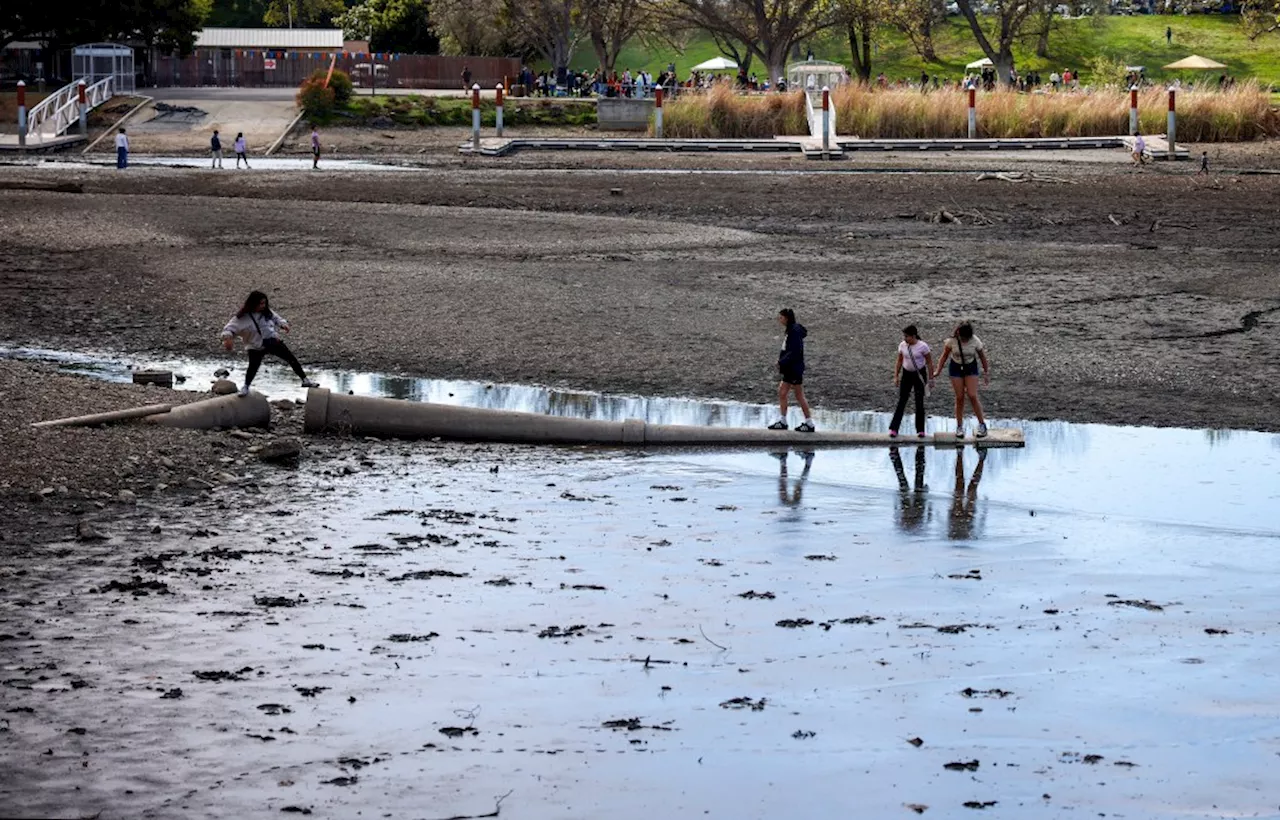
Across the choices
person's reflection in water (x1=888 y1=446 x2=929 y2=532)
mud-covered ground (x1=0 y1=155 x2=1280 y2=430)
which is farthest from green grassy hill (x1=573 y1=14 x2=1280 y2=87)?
person's reflection in water (x1=888 y1=446 x2=929 y2=532)

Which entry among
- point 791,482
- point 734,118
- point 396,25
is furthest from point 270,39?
point 791,482

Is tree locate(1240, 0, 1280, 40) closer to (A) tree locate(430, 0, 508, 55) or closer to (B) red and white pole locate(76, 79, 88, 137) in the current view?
(A) tree locate(430, 0, 508, 55)

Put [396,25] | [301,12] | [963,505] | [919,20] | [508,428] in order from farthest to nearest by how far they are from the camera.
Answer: [301,12] → [396,25] → [919,20] → [508,428] → [963,505]

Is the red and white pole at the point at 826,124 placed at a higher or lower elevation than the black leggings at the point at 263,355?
higher

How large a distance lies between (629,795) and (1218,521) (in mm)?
7965

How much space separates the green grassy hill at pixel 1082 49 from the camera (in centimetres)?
9431

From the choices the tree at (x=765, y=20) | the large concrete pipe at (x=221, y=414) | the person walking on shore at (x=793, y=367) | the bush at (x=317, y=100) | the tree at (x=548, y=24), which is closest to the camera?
the large concrete pipe at (x=221, y=414)

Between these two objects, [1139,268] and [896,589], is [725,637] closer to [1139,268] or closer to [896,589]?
[896,589]

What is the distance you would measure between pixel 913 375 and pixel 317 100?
52.0 metres

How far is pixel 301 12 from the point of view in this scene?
111 metres

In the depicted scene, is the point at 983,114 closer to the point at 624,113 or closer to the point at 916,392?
the point at 624,113

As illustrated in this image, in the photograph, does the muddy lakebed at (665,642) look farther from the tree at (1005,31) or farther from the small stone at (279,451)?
the tree at (1005,31)

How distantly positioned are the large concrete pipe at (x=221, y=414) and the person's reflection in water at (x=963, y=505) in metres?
7.20

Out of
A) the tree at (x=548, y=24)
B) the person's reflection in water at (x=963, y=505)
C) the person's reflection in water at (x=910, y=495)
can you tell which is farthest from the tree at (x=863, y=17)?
the person's reflection in water at (x=963, y=505)
